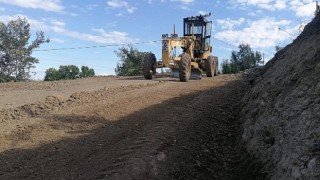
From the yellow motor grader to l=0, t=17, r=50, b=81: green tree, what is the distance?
3029cm

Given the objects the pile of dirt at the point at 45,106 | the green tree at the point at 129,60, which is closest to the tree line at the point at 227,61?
the green tree at the point at 129,60

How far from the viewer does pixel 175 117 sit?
9.48 metres

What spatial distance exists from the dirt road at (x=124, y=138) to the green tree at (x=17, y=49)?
123 feet

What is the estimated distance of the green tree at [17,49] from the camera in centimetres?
4725

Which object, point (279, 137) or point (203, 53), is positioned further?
point (203, 53)

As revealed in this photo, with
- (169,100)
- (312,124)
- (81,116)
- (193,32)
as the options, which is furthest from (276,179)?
(193,32)

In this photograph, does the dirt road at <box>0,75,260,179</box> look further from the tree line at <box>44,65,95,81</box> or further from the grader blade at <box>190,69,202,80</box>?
the tree line at <box>44,65,95,81</box>

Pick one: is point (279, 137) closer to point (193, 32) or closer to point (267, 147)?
point (267, 147)

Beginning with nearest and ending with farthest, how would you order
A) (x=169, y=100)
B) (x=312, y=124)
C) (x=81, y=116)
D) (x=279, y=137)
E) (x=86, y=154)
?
(x=312, y=124)
(x=279, y=137)
(x=86, y=154)
(x=81, y=116)
(x=169, y=100)

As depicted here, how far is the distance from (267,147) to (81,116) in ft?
17.6

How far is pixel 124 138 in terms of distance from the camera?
8.02m

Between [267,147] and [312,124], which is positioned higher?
[312,124]

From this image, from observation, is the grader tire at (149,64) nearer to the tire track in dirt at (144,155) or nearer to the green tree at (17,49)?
the tire track in dirt at (144,155)

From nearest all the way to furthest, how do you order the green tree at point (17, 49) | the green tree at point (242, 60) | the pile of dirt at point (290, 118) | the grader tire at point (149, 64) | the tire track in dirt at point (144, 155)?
the pile of dirt at point (290, 118), the tire track in dirt at point (144, 155), the grader tire at point (149, 64), the green tree at point (242, 60), the green tree at point (17, 49)
